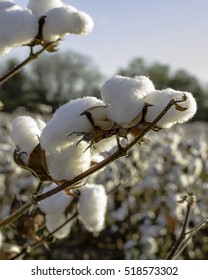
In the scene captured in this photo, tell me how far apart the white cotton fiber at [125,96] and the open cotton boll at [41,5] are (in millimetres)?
299

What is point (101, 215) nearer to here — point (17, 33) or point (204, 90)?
point (17, 33)

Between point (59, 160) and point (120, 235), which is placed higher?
point (59, 160)

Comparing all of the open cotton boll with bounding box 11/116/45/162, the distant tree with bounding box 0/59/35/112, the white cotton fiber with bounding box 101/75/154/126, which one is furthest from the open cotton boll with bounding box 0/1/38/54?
the distant tree with bounding box 0/59/35/112

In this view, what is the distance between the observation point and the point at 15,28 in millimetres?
1138

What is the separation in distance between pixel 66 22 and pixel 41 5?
0.12 meters

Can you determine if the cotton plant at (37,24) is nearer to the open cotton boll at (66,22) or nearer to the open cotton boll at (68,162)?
the open cotton boll at (66,22)

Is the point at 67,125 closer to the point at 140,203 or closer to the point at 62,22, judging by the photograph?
the point at 62,22

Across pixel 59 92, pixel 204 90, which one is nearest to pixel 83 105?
pixel 59 92

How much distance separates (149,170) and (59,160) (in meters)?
4.96

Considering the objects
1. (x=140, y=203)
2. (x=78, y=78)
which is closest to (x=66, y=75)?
(x=78, y=78)

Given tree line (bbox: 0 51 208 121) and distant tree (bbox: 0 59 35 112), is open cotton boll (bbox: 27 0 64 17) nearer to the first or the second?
distant tree (bbox: 0 59 35 112)

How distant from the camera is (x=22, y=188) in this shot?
5184 mm

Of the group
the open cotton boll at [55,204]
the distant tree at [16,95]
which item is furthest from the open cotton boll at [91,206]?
the distant tree at [16,95]

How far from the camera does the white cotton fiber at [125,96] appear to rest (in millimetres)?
940
